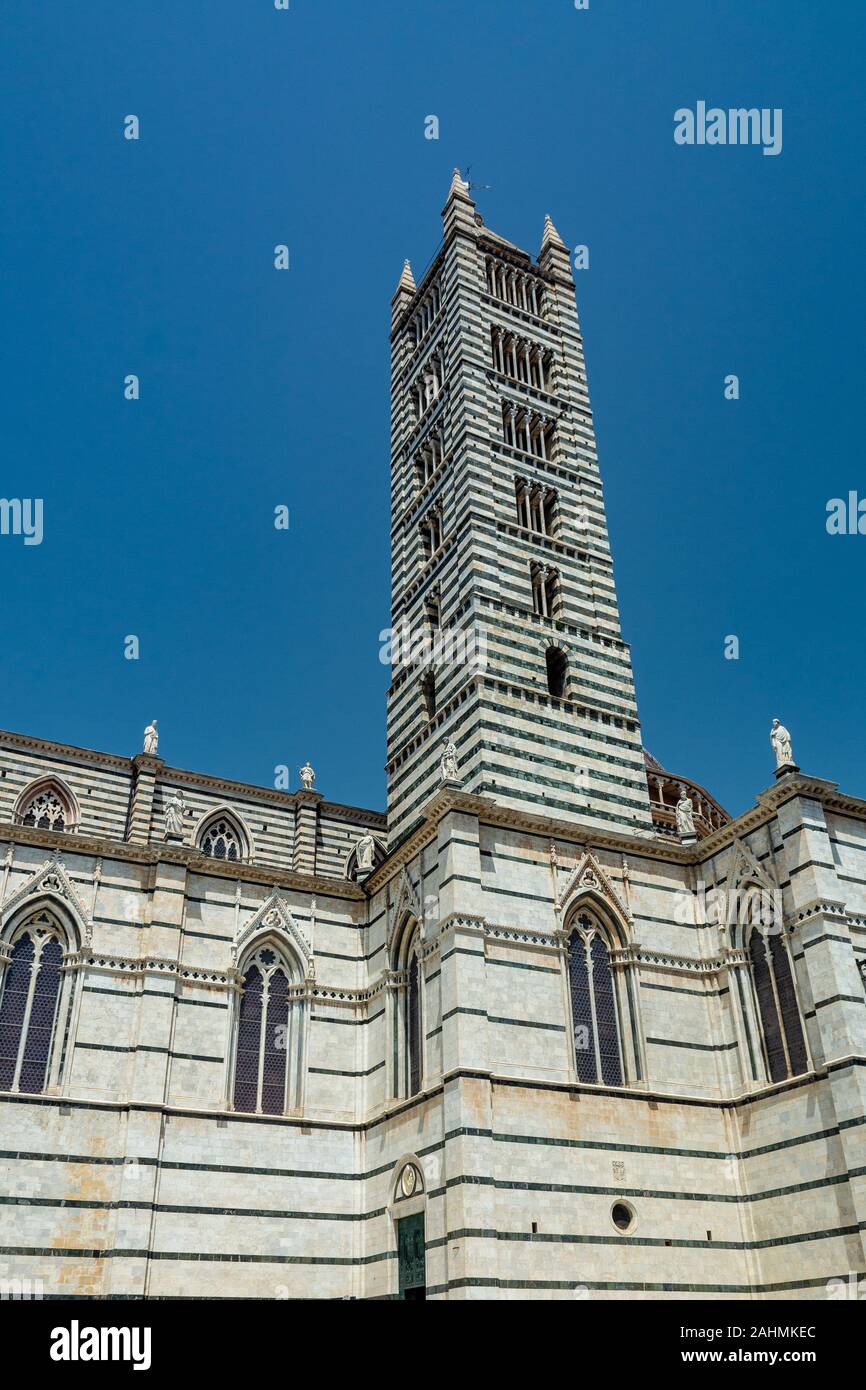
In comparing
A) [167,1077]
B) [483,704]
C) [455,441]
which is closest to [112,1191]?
[167,1077]

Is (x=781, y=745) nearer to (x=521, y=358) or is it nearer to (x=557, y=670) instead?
(x=557, y=670)

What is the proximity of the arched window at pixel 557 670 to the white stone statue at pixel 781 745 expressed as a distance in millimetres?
7003

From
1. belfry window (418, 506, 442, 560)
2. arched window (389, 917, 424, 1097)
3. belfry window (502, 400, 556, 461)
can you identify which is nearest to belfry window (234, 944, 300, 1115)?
arched window (389, 917, 424, 1097)

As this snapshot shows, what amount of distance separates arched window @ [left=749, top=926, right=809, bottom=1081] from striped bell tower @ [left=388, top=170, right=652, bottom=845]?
513 cm

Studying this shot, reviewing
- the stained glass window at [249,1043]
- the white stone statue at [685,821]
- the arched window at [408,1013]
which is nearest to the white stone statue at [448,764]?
the arched window at [408,1013]

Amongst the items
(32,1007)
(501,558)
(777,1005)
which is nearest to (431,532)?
(501,558)

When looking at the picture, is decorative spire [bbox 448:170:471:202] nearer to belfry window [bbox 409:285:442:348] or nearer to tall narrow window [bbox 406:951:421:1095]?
belfry window [bbox 409:285:442:348]

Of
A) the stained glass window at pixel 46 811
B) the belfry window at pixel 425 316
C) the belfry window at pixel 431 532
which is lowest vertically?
the stained glass window at pixel 46 811

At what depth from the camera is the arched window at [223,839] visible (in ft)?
118

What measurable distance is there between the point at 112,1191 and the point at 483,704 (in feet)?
44.5

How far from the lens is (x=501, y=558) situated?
30219 mm

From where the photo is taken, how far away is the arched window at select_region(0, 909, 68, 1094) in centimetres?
2233

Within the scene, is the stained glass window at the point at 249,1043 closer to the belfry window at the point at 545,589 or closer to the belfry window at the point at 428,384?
the belfry window at the point at 545,589
